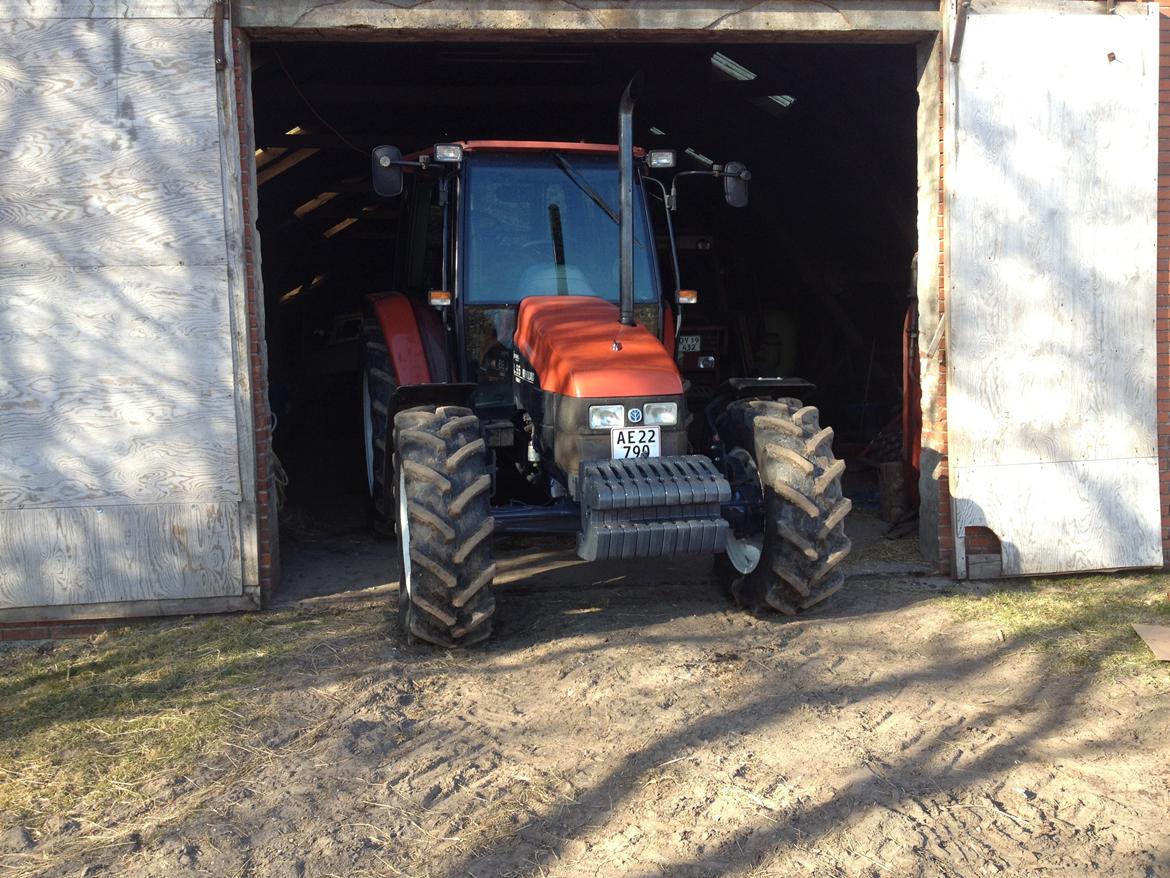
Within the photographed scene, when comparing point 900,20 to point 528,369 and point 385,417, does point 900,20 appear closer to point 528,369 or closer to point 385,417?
point 528,369

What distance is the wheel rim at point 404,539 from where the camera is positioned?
196 inches

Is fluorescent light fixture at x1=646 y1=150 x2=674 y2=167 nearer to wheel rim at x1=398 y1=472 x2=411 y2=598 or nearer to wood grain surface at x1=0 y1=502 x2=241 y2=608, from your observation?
wheel rim at x1=398 y1=472 x2=411 y2=598

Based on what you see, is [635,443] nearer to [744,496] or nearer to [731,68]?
[744,496]

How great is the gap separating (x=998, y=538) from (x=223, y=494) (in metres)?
3.89

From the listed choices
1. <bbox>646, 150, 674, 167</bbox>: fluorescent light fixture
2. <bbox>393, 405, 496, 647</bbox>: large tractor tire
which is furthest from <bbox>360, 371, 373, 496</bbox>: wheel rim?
<bbox>646, 150, 674, 167</bbox>: fluorescent light fixture

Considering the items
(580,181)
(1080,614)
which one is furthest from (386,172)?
(1080,614)

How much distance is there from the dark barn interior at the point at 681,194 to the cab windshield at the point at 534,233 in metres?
1.88

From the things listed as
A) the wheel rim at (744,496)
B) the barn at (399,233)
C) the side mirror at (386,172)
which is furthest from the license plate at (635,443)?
the barn at (399,233)

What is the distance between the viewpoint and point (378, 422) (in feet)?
21.6

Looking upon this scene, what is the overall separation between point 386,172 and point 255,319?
1.04m

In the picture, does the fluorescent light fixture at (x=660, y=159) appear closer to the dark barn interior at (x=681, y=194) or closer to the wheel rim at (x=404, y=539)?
the wheel rim at (x=404, y=539)

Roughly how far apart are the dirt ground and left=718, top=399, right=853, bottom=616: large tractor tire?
0.71 ft

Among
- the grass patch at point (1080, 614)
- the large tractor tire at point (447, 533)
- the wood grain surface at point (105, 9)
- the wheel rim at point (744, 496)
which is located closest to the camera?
the large tractor tire at point (447, 533)

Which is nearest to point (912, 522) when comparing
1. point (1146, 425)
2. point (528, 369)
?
point (1146, 425)
